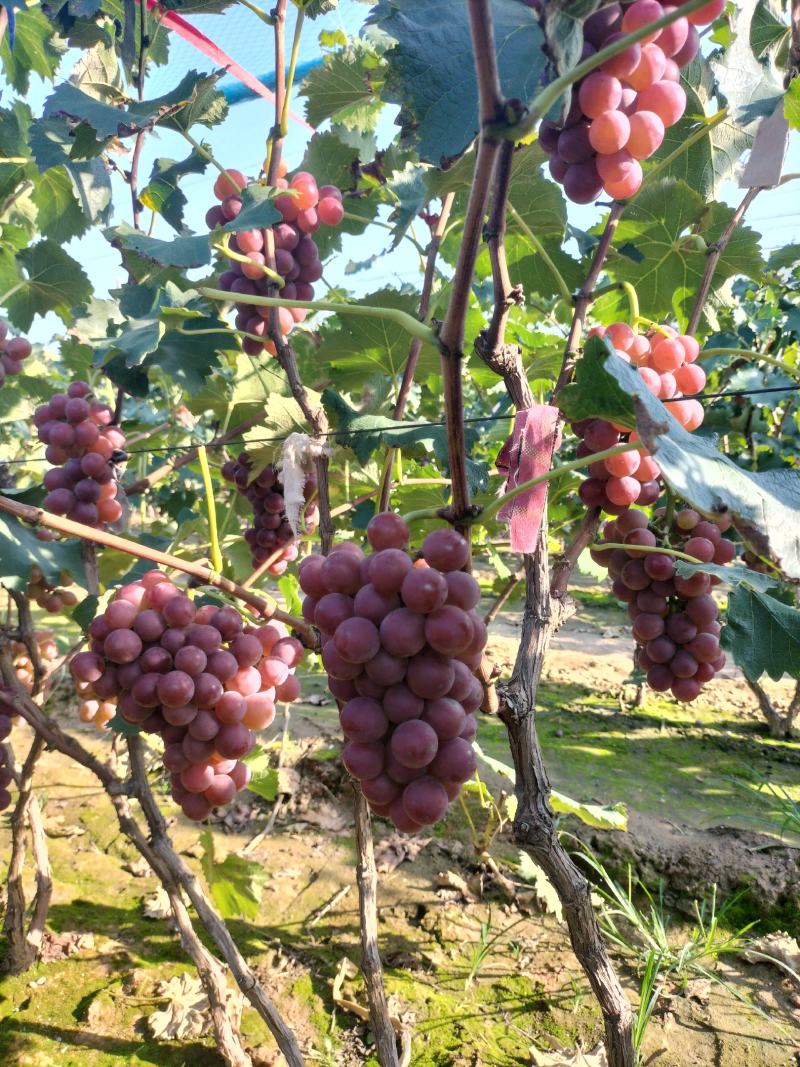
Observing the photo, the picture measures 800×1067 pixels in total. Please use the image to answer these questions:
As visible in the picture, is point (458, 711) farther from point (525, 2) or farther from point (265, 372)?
point (265, 372)

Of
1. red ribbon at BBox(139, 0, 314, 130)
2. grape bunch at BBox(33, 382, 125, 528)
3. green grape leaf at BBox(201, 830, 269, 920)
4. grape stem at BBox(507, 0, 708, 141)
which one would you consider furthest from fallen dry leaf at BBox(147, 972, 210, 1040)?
red ribbon at BBox(139, 0, 314, 130)

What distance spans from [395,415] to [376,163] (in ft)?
2.10

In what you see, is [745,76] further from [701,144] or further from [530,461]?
[530,461]

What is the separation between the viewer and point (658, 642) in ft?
4.39

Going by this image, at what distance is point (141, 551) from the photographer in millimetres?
922

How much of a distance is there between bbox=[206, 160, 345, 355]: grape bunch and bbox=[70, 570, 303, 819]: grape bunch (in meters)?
0.50

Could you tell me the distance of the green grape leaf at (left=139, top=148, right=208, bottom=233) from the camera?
137cm

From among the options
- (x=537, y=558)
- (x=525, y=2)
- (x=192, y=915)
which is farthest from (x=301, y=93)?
(x=192, y=915)

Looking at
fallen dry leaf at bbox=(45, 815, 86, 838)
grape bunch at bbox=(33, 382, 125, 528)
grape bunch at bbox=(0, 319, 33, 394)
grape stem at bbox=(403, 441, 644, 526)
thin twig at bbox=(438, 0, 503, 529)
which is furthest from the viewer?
fallen dry leaf at bbox=(45, 815, 86, 838)

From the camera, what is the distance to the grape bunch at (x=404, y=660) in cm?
66

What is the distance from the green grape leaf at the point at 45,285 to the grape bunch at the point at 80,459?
1.68 ft

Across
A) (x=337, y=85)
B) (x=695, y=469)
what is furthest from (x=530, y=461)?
(x=337, y=85)

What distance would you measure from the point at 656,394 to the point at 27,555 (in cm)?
110

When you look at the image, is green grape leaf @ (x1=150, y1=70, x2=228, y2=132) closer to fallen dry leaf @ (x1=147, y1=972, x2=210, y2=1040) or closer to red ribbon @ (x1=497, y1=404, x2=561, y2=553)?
red ribbon @ (x1=497, y1=404, x2=561, y2=553)
